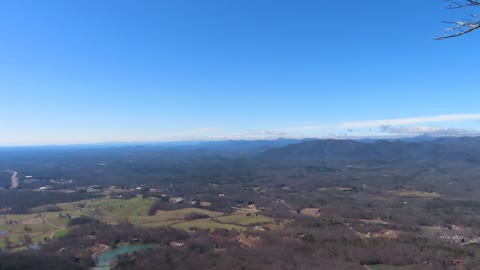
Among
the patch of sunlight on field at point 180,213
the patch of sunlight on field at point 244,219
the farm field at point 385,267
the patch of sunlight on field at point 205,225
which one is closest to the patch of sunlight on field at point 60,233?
the patch of sunlight on field at point 205,225

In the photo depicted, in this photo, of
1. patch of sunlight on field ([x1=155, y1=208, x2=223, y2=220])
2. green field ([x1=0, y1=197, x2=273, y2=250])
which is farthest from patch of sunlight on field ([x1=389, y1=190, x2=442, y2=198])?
patch of sunlight on field ([x1=155, y1=208, x2=223, y2=220])

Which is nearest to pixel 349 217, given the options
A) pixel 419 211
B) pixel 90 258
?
pixel 419 211

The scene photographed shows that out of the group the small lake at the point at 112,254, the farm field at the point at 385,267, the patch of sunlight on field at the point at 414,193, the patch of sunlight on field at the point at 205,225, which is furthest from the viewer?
the patch of sunlight on field at the point at 414,193

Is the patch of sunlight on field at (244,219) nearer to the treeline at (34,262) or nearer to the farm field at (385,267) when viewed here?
the farm field at (385,267)

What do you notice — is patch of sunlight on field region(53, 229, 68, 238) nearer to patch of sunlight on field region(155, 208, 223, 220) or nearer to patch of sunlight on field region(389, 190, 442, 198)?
patch of sunlight on field region(155, 208, 223, 220)

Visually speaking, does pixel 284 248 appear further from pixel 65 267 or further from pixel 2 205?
pixel 2 205

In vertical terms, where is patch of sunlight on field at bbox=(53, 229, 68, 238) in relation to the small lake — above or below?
above
